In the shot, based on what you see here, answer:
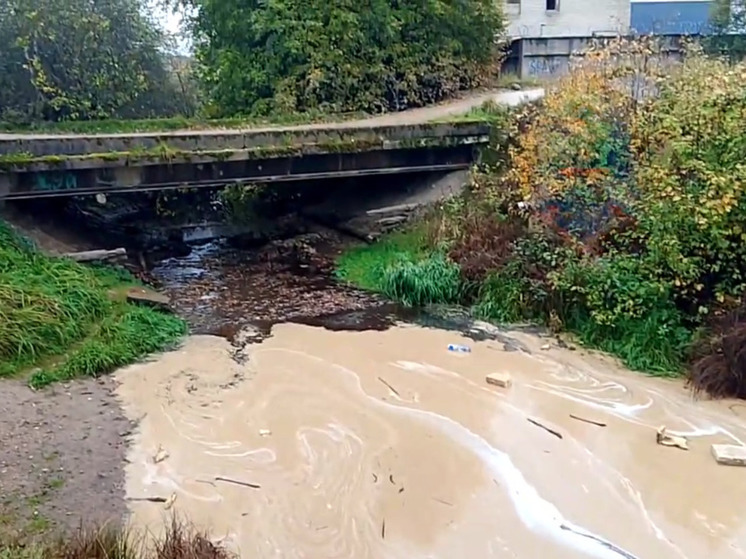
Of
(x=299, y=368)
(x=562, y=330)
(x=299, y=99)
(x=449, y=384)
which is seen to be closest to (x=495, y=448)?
(x=449, y=384)

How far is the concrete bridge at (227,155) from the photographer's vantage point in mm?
13117

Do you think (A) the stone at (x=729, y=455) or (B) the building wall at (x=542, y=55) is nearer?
(A) the stone at (x=729, y=455)

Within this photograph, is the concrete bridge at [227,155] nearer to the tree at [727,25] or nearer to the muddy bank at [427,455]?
the muddy bank at [427,455]

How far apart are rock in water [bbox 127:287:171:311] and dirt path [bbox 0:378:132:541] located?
252 centimetres

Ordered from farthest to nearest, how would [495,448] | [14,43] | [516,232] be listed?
1. [14,43]
2. [516,232]
3. [495,448]

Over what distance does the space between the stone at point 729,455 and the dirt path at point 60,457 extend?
212 inches

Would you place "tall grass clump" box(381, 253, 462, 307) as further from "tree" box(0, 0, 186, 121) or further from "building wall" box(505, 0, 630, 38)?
"building wall" box(505, 0, 630, 38)

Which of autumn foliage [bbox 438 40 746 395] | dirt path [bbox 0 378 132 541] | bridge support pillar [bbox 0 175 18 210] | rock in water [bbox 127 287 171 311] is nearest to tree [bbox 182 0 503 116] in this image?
autumn foliage [bbox 438 40 746 395]

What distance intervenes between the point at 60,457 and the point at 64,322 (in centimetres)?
328

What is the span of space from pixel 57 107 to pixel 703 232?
13.8 metres

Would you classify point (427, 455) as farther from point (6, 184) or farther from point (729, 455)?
point (6, 184)

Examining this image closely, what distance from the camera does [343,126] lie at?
15.5 meters

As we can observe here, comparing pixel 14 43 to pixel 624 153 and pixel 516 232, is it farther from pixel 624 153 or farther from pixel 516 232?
pixel 624 153

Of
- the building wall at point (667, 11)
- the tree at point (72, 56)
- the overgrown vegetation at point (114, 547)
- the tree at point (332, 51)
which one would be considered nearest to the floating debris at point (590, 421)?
the overgrown vegetation at point (114, 547)
